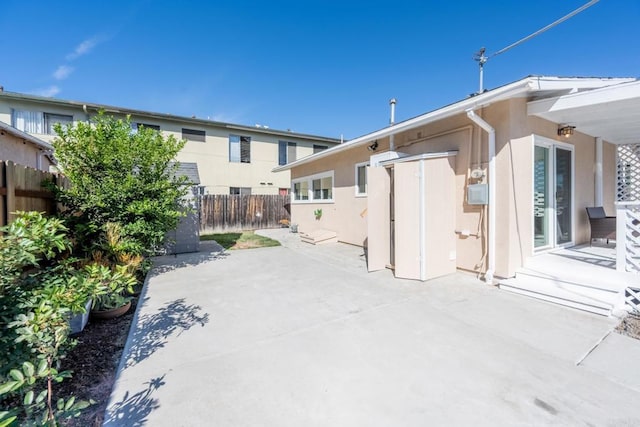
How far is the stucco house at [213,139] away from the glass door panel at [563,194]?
46.9 feet

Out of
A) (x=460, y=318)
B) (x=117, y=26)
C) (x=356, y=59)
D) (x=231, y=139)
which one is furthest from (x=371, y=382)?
(x=231, y=139)

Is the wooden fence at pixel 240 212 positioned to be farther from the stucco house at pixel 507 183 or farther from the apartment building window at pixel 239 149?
the stucco house at pixel 507 183

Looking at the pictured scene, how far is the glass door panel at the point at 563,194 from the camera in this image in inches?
232

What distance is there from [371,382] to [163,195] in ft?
18.8

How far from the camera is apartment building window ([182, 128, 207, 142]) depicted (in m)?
15.8

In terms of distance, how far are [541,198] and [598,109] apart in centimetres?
171

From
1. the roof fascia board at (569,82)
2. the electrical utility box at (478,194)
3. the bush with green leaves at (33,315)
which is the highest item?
the roof fascia board at (569,82)

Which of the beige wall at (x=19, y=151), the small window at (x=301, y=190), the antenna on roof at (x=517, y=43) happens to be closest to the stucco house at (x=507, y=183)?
the antenna on roof at (x=517, y=43)

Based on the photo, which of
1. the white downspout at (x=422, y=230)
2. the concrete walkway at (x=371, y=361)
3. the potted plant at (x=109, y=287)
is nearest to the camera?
the concrete walkway at (x=371, y=361)

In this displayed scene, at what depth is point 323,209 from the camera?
11.5 metres

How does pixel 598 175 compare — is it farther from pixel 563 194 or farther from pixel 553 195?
pixel 553 195

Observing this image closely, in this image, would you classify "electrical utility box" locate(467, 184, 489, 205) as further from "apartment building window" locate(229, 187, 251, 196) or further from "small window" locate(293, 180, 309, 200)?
"apartment building window" locate(229, 187, 251, 196)

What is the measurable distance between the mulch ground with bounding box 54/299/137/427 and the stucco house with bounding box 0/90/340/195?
11985mm

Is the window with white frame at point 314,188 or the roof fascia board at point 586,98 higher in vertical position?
the roof fascia board at point 586,98
